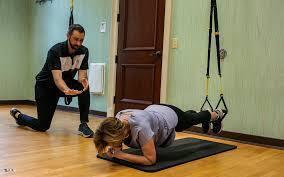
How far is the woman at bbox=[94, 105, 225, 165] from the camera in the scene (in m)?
2.21

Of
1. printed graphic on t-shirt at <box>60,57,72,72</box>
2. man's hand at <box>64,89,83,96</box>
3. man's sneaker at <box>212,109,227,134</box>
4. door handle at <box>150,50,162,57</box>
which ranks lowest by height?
man's sneaker at <box>212,109,227,134</box>

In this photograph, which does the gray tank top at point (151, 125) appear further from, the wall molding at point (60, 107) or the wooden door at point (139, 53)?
the wall molding at point (60, 107)

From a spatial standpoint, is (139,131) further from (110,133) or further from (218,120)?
(218,120)

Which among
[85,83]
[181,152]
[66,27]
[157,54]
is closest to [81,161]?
[181,152]

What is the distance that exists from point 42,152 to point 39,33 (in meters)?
3.94

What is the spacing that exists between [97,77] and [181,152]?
8.40 ft

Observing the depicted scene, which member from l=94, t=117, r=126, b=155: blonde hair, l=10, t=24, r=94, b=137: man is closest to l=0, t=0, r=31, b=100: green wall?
l=10, t=24, r=94, b=137: man

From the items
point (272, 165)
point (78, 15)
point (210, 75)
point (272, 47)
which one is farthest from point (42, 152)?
point (78, 15)

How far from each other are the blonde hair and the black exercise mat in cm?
32

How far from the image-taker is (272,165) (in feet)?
8.98

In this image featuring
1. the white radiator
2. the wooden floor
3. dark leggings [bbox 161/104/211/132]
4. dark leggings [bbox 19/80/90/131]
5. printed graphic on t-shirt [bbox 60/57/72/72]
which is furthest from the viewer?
the white radiator

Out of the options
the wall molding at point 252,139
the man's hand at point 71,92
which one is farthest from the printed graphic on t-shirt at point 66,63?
the wall molding at point 252,139

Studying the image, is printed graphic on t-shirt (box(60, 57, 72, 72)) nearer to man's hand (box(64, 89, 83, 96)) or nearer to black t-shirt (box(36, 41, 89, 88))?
black t-shirt (box(36, 41, 89, 88))

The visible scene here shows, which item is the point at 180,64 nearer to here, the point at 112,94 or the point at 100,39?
the point at 112,94
